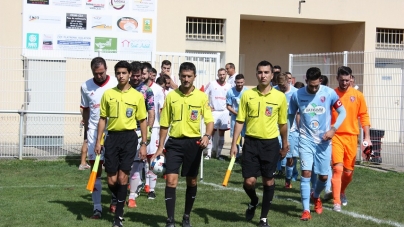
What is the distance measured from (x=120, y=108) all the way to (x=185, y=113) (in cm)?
83

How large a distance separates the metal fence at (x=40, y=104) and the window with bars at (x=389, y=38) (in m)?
7.90

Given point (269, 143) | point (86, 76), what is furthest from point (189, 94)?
point (86, 76)

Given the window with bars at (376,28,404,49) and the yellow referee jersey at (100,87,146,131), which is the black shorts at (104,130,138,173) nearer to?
the yellow referee jersey at (100,87,146,131)

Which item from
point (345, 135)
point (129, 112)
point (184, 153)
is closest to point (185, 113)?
point (184, 153)

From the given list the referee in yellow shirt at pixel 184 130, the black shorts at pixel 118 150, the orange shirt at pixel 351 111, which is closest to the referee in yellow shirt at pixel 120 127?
the black shorts at pixel 118 150

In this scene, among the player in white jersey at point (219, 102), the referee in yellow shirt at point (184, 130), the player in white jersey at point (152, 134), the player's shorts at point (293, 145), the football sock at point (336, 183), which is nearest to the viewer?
the referee in yellow shirt at point (184, 130)

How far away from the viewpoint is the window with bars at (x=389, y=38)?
866 inches

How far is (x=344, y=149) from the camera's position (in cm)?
1032

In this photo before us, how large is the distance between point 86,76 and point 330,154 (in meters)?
7.89

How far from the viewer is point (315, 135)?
9.58 m

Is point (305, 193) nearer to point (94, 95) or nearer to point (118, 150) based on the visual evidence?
point (118, 150)

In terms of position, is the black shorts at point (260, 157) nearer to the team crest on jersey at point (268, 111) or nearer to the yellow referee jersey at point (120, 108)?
the team crest on jersey at point (268, 111)

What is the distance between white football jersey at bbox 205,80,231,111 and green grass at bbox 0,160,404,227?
Result: 2.56 meters

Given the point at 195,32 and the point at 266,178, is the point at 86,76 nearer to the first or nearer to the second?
the point at 195,32
